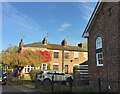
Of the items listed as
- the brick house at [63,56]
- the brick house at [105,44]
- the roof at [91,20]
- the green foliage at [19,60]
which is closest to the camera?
the brick house at [105,44]

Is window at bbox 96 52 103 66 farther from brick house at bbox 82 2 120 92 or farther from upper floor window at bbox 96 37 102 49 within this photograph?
upper floor window at bbox 96 37 102 49

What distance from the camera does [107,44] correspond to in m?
11.7

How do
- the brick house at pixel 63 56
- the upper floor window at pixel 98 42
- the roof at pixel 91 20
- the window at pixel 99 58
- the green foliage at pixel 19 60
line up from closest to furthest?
the window at pixel 99 58 → the upper floor window at pixel 98 42 → the roof at pixel 91 20 → the green foliage at pixel 19 60 → the brick house at pixel 63 56

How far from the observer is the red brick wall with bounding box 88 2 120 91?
10698mm

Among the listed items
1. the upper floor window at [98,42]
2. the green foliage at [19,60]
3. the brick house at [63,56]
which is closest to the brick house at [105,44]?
the upper floor window at [98,42]

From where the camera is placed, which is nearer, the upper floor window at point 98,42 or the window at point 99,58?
the window at point 99,58

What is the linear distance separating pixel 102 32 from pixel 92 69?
3801 mm

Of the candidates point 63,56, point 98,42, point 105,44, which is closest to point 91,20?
point 98,42

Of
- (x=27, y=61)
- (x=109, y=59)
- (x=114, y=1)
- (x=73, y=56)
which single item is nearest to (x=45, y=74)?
(x=27, y=61)

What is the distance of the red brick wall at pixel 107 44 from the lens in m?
10.7

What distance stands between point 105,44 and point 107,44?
26 cm

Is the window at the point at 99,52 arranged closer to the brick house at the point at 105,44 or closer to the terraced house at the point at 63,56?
the brick house at the point at 105,44

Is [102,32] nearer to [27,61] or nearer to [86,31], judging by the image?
[86,31]

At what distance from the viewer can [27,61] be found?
20.0 metres
